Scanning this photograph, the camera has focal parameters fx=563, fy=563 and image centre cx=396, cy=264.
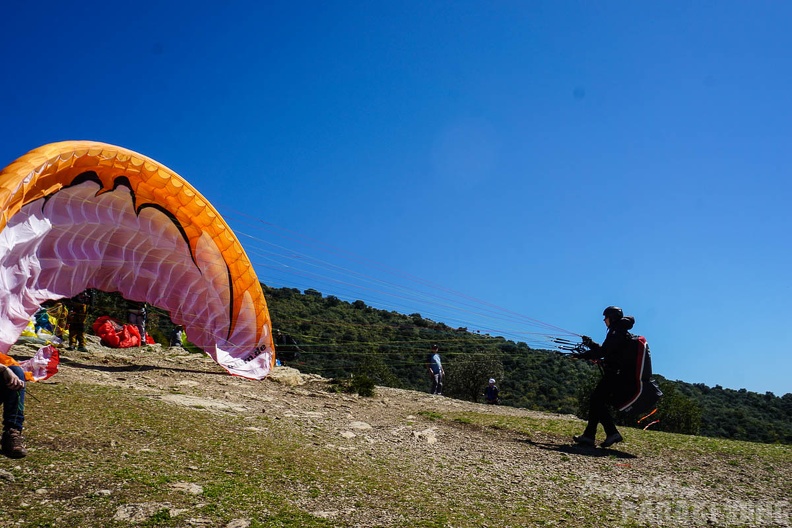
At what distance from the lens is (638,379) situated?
813 cm

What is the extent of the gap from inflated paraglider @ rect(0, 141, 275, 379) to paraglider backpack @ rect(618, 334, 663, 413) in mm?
8003

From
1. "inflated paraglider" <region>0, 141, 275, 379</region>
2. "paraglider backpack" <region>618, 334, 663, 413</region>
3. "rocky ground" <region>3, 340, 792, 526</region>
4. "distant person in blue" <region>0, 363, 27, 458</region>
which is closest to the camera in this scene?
"distant person in blue" <region>0, 363, 27, 458</region>

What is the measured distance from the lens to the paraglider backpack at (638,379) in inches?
321

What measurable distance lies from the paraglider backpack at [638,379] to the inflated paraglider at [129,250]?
8.00m

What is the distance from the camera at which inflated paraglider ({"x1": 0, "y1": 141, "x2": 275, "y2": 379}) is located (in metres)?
8.91

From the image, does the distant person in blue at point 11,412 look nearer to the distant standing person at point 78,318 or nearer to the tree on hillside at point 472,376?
the distant standing person at point 78,318

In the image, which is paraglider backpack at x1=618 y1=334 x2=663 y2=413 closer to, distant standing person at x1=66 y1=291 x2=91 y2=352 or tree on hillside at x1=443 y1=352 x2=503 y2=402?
distant standing person at x1=66 y1=291 x2=91 y2=352

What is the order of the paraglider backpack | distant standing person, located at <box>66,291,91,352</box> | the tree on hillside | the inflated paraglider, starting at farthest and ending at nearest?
the tree on hillside → distant standing person, located at <box>66,291,91,352</box> → the inflated paraglider → the paraglider backpack

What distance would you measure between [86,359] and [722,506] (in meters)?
12.0

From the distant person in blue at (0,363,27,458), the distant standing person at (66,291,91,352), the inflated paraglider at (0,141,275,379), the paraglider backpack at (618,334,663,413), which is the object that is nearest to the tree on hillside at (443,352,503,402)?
the inflated paraglider at (0,141,275,379)

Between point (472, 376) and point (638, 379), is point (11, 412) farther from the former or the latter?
point (472, 376)

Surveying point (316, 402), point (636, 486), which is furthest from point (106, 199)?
point (636, 486)

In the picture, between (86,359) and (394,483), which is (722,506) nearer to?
(394,483)

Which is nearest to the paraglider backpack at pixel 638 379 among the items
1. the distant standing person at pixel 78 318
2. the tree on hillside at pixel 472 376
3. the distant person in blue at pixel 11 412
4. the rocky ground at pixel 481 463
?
the rocky ground at pixel 481 463
